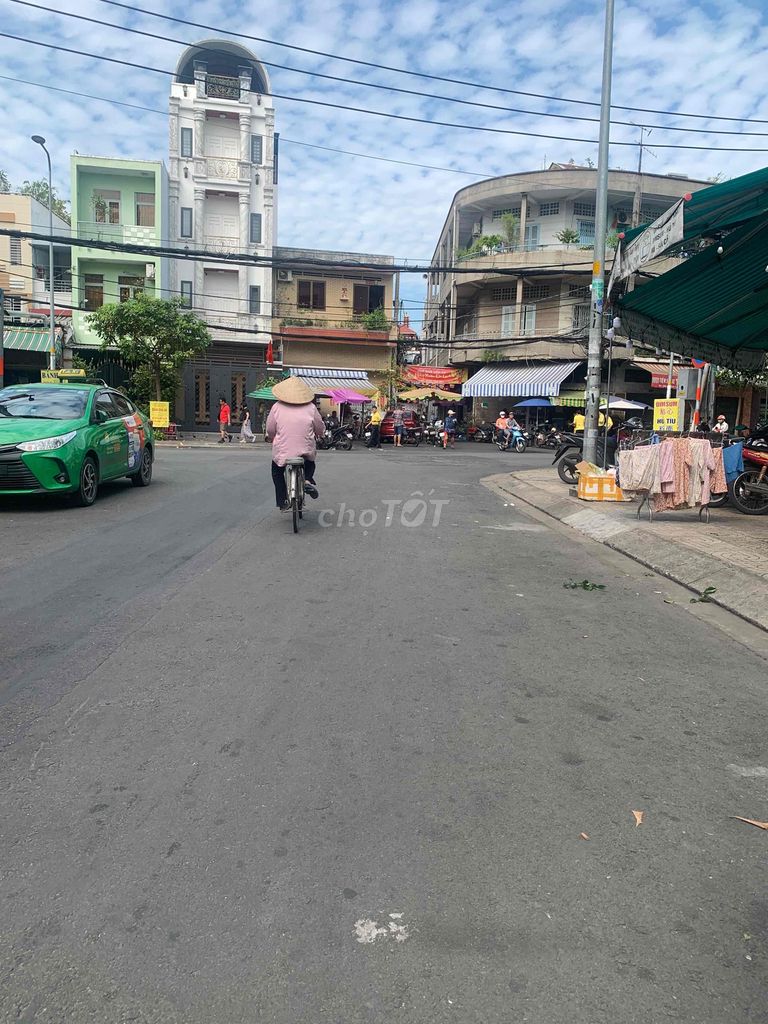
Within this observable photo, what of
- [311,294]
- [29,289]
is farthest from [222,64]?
[29,289]

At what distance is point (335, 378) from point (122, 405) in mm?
28383

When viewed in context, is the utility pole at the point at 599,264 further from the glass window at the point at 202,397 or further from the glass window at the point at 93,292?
the glass window at the point at 93,292

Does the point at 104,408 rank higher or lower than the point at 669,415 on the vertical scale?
lower

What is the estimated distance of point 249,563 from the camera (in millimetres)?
7305

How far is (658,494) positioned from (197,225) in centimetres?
3560

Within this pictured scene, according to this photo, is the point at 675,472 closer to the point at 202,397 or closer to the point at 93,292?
the point at 202,397

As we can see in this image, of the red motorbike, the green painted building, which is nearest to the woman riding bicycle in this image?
the red motorbike

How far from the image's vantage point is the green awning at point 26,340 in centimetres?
3600

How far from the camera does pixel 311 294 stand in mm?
41406

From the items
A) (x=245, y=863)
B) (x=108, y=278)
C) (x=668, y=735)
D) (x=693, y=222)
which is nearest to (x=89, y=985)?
(x=245, y=863)

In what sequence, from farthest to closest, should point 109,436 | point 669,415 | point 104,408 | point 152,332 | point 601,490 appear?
point 152,332, point 669,415, point 601,490, point 104,408, point 109,436

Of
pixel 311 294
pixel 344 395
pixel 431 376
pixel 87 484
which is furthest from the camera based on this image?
pixel 431 376

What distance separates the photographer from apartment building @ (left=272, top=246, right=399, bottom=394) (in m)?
40.8

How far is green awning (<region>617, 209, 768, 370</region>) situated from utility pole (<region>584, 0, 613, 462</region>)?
0.57 meters
